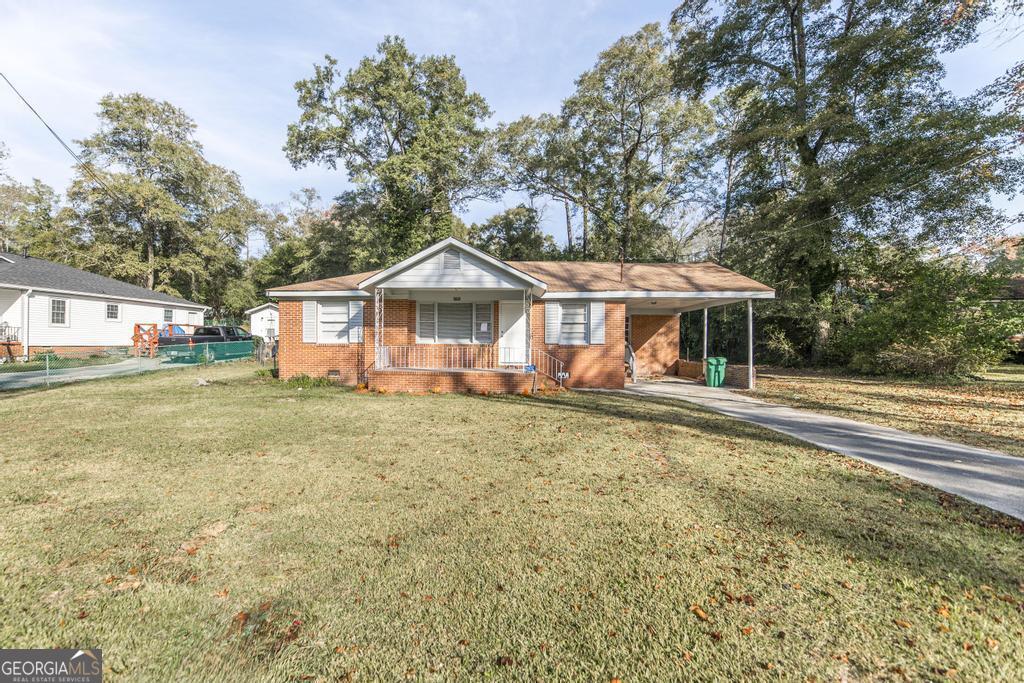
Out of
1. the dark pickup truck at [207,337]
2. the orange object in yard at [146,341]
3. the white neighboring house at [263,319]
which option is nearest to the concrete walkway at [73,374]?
the orange object in yard at [146,341]

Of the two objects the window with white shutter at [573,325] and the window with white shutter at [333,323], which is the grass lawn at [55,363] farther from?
the window with white shutter at [573,325]

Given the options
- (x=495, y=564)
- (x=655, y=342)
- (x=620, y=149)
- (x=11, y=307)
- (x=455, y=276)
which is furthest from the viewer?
(x=620, y=149)

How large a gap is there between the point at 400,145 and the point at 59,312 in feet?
66.0

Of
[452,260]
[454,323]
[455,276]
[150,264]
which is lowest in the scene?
[454,323]

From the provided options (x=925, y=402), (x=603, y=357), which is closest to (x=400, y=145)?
(x=603, y=357)

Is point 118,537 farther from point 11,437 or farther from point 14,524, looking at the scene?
point 11,437

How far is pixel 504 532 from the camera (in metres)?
3.61

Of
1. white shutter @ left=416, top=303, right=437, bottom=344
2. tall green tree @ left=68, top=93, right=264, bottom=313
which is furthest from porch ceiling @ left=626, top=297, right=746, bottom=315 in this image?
tall green tree @ left=68, top=93, right=264, bottom=313

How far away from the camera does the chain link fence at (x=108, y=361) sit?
495 inches

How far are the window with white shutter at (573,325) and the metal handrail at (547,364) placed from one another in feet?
2.03

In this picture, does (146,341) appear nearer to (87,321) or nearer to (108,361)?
(87,321)

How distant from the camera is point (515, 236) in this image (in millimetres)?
28734

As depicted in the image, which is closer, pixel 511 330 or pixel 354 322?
pixel 354 322

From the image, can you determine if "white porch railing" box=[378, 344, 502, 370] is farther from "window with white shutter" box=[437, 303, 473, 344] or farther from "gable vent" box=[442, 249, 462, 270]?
"gable vent" box=[442, 249, 462, 270]
